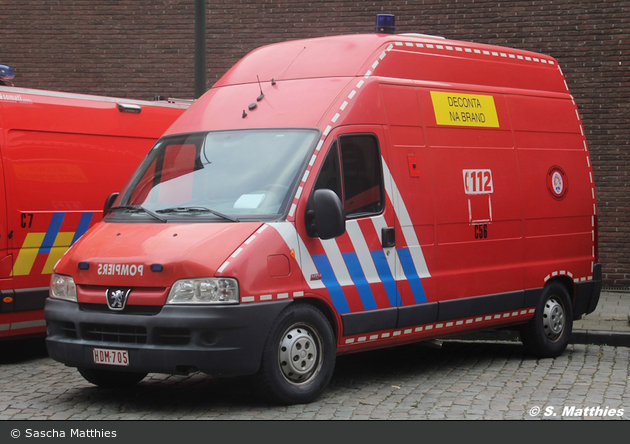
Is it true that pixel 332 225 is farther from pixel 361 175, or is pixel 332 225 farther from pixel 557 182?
pixel 557 182

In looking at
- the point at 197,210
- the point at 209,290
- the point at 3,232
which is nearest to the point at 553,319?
the point at 197,210

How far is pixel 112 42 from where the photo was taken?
1575 centimetres

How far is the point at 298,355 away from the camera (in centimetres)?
662

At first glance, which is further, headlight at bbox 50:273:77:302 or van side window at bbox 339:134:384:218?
van side window at bbox 339:134:384:218

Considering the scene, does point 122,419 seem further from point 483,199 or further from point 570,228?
point 570,228

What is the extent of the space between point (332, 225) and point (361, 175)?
0.83 m

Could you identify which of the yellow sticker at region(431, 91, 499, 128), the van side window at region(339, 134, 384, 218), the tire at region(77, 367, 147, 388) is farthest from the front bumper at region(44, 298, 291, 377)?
the yellow sticker at region(431, 91, 499, 128)

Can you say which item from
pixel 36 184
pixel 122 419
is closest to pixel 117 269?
pixel 122 419

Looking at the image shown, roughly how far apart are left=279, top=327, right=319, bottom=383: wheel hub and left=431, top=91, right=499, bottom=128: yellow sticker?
8.40ft

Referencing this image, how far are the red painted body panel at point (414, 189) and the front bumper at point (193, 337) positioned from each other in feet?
0.58

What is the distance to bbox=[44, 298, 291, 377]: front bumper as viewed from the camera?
6164 mm

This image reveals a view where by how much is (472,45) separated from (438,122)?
1140 mm

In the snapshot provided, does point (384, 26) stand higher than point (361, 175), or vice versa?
point (384, 26)

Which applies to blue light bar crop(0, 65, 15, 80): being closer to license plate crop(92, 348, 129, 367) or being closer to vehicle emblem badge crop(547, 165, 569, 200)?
license plate crop(92, 348, 129, 367)
